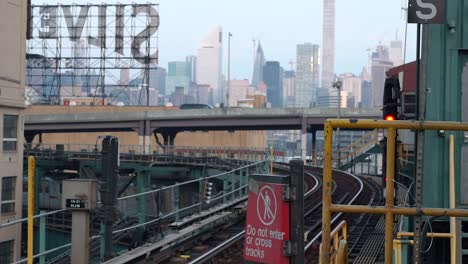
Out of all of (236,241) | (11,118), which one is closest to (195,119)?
(11,118)

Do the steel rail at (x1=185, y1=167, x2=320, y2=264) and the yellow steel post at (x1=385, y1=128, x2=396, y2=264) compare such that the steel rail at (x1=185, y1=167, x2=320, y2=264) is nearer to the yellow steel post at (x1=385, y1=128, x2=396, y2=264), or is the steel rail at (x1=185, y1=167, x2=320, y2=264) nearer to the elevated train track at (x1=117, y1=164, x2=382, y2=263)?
the elevated train track at (x1=117, y1=164, x2=382, y2=263)

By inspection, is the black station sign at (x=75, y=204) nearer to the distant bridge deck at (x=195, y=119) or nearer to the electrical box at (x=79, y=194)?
the electrical box at (x=79, y=194)

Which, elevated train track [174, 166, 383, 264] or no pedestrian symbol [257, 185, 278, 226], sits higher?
no pedestrian symbol [257, 185, 278, 226]

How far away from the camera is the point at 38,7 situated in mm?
80500

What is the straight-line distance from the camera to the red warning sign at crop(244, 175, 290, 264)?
6520 mm

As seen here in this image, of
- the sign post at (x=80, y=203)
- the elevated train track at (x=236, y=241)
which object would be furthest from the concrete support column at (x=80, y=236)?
the elevated train track at (x=236, y=241)

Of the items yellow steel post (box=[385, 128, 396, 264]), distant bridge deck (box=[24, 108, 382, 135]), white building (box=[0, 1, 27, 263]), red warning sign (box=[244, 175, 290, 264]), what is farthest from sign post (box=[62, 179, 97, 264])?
distant bridge deck (box=[24, 108, 382, 135])

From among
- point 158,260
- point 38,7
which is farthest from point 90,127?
point 158,260

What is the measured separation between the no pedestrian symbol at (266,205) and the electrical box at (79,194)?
14.7 feet

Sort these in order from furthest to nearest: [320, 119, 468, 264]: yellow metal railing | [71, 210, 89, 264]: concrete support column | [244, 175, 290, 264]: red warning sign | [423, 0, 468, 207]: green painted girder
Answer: [71, 210, 89, 264]: concrete support column, [423, 0, 468, 207]: green painted girder, [244, 175, 290, 264]: red warning sign, [320, 119, 468, 264]: yellow metal railing

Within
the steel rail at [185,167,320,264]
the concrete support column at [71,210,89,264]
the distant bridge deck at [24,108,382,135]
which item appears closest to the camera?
the concrete support column at [71,210,89,264]

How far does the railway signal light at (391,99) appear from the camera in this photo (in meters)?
8.55

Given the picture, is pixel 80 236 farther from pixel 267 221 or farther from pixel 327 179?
pixel 327 179

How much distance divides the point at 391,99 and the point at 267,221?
2.94m
